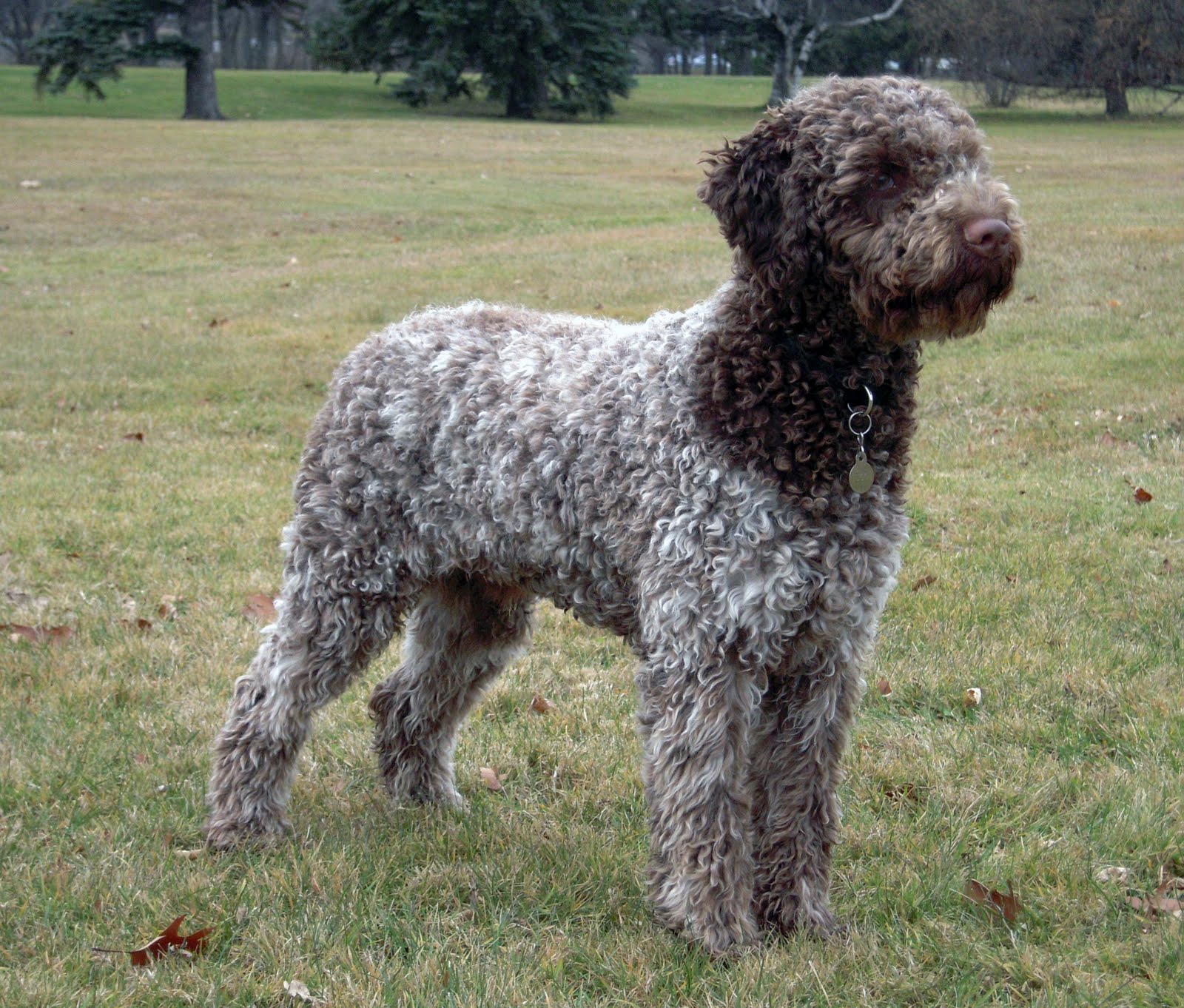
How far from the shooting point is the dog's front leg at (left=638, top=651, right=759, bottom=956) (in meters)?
3.75

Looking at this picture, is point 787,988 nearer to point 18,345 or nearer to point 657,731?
point 657,731

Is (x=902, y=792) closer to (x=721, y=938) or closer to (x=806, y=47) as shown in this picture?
(x=721, y=938)

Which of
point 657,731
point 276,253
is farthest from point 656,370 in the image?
point 276,253

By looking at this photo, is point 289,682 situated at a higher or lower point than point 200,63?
lower

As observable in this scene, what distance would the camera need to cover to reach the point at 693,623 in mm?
3715

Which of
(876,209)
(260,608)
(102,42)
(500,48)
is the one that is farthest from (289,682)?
(500,48)

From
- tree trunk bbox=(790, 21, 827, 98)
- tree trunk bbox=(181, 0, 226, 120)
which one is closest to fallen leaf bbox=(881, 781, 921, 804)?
tree trunk bbox=(181, 0, 226, 120)

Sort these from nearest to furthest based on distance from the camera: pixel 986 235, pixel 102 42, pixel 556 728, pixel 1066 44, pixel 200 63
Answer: pixel 986 235
pixel 556 728
pixel 102 42
pixel 200 63
pixel 1066 44

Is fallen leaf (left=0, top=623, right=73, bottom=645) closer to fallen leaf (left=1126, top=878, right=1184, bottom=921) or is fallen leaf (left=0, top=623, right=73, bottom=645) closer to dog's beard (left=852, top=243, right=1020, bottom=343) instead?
dog's beard (left=852, top=243, right=1020, bottom=343)

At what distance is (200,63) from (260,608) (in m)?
41.7

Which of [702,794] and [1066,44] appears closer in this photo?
[702,794]

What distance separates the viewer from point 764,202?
3.71 metres

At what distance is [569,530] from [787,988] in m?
1.43

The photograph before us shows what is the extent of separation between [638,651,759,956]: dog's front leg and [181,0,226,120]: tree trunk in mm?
44310
